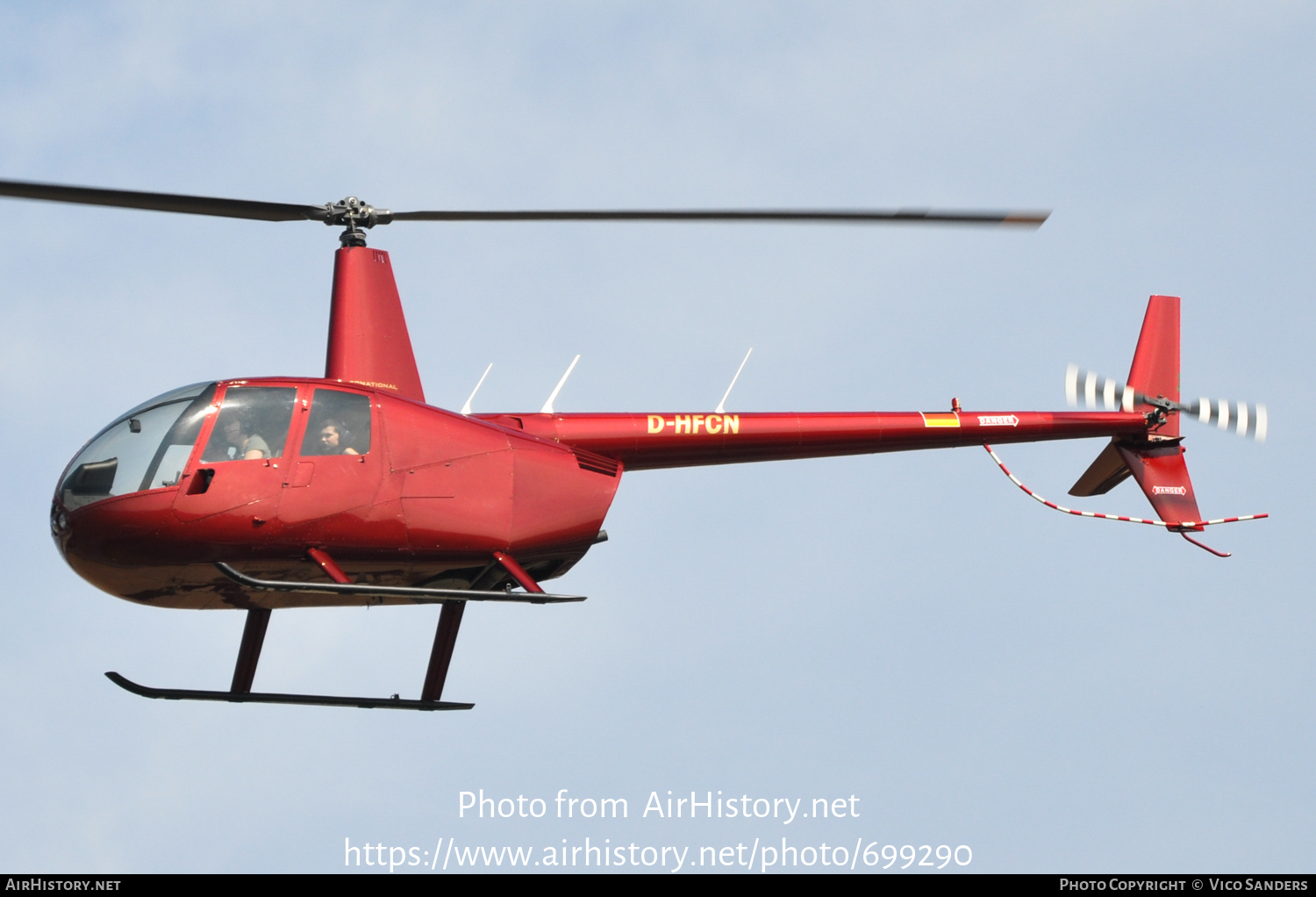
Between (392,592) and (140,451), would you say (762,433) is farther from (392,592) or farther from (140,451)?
(140,451)

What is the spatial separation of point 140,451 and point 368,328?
280 centimetres

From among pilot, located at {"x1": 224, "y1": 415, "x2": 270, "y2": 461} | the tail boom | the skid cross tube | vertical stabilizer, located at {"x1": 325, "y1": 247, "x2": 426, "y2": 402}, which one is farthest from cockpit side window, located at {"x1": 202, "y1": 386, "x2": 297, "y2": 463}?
the tail boom

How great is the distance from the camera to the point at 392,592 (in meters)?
13.2

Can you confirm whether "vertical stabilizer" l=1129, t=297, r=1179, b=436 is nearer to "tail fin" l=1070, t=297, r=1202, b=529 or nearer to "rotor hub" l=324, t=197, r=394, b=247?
"tail fin" l=1070, t=297, r=1202, b=529

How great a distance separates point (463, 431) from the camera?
14.5 meters

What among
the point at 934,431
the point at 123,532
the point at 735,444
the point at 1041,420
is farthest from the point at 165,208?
the point at 1041,420

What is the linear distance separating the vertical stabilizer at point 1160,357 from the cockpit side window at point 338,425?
9573mm

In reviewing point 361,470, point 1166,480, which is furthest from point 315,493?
point 1166,480

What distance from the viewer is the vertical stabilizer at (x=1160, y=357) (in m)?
19.3

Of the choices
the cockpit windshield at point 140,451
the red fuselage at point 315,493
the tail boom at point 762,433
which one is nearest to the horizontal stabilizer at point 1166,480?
the tail boom at point 762,433

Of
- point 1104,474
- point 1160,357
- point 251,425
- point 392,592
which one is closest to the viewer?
Result: point 392,592

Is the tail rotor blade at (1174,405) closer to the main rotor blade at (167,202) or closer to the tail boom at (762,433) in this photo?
the tail boom at (762,433)

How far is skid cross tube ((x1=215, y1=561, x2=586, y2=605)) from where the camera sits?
13.0m

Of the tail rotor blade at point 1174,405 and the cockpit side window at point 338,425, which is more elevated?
the tail rotor blade at point 1174,405
